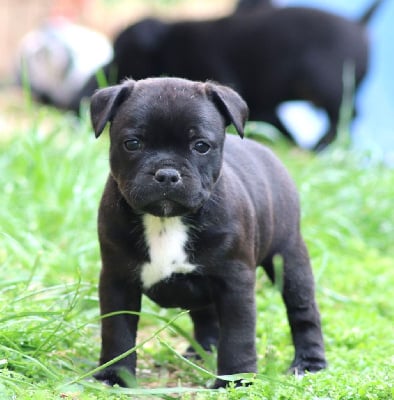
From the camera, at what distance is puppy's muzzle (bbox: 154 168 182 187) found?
3.17 meters

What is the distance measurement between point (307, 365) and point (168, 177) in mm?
1176

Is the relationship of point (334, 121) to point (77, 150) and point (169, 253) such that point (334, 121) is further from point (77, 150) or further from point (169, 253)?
point (169, 253)

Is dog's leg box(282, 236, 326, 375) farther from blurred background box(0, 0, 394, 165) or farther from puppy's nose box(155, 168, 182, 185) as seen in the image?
blurred background box(0, 0, 394, 165)

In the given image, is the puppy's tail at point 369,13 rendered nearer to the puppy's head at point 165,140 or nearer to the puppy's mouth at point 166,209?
the puppy's head at point 165,140

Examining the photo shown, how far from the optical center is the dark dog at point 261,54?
9.95 metres

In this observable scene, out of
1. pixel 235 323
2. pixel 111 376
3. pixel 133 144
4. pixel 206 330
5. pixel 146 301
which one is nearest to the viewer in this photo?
pixel 133 144

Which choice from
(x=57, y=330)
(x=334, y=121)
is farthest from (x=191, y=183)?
(x=334, y=121)

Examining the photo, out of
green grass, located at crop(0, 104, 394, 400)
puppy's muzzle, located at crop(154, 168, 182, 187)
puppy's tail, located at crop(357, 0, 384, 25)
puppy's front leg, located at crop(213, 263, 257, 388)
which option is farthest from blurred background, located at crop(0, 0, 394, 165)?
puppy's muzzle, located at crop(154, 168, 182, 187)

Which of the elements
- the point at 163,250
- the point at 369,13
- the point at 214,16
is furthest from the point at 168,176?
the point at 214,16

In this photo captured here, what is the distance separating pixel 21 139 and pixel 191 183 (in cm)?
359

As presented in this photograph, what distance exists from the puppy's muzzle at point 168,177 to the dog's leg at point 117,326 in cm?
49

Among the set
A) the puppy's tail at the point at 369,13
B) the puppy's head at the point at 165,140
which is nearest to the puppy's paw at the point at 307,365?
the puppy's head at the point at 165,140

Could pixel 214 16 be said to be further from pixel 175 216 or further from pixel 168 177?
pixel 168 177

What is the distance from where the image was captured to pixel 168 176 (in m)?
3.17
